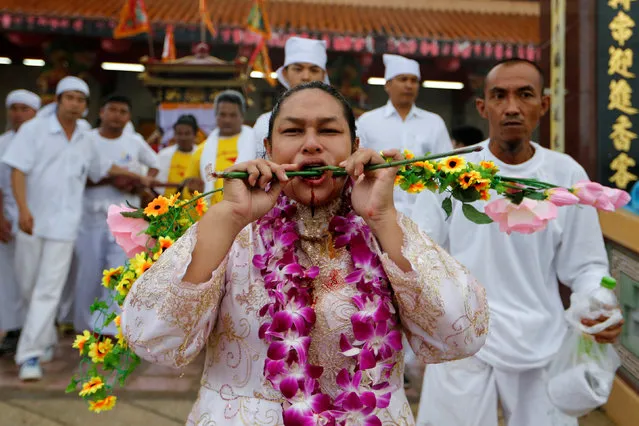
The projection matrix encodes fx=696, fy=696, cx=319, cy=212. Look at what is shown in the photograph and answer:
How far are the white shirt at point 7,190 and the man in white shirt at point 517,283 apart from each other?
3960 millimetres

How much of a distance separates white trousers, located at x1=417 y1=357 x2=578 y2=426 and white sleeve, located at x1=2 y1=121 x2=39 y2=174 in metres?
3.55

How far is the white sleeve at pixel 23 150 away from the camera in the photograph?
496 centimetres

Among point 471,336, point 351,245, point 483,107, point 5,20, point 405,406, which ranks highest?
point 5,20

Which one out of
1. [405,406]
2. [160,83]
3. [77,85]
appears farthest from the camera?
[160,83]

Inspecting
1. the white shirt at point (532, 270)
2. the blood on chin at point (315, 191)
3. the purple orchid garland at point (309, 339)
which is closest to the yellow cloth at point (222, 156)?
the white shirt at point (532, 270)

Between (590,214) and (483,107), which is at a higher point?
(483,107)

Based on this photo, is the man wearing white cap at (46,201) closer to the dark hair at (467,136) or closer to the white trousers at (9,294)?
the white trousers at (9,294)

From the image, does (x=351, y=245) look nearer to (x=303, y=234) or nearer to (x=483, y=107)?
(x=303, y=234)

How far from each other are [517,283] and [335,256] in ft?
3.77

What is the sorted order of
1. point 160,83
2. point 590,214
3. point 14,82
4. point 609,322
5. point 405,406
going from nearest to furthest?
point 405,406 → point 609,322 → point 590,214 → point 160,83 → point 14,82

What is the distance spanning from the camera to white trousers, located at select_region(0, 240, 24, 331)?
5.50m

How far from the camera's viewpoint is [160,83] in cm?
930

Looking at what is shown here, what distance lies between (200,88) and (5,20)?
3.83 metres

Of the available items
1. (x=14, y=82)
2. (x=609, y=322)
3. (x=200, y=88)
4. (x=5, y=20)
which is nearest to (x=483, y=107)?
Answer: (x=609, y=322)
